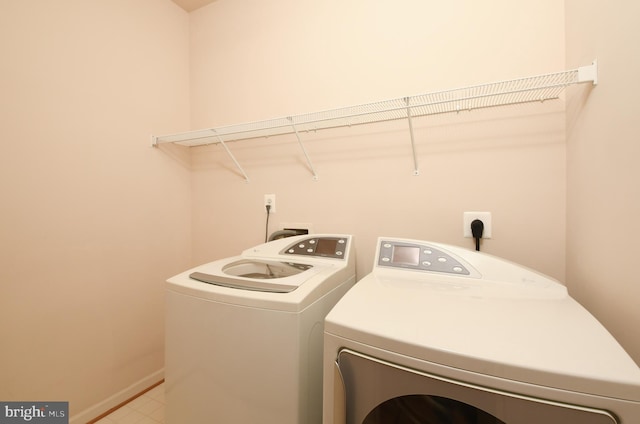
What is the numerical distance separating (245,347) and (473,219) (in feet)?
3.80

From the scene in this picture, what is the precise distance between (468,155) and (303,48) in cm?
122

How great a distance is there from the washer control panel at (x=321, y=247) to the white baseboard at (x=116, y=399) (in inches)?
58.5

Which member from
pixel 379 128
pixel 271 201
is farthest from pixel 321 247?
pixel 379 128

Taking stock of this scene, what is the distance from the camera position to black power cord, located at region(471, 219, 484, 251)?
1201 mm

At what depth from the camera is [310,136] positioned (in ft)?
5.38

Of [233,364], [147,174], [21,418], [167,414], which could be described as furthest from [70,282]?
[233,364]

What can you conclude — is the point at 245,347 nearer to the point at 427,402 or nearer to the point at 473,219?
the point at 427,402

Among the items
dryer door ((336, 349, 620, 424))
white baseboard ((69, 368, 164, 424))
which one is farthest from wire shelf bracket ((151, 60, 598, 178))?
white baseboard ((69, 368, 164, 424))

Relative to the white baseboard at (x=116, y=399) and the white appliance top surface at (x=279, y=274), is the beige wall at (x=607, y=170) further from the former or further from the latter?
the white baseboard at (x=116, y=399)

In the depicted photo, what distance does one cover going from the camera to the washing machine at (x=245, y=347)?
0.82 m

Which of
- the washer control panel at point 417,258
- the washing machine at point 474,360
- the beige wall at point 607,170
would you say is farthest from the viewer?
the washer control panel at point 417,258

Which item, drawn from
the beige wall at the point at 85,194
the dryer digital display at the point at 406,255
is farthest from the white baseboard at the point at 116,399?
the dryer digital display at the point at 406,255

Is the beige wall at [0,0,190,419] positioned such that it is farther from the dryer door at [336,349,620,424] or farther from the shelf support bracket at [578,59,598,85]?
the shelf support bracket at [578,59,598,85]

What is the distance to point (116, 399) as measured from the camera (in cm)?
163
